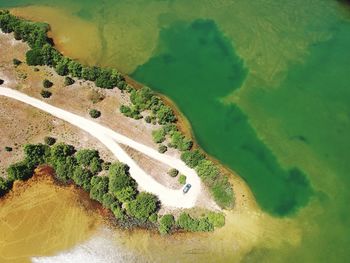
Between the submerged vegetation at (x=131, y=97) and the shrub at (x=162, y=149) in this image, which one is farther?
the shrub at (x=162, y=149)

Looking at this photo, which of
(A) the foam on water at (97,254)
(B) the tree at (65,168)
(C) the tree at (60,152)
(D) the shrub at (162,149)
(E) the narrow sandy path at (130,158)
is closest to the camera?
(A) the foam on water at (97,254)

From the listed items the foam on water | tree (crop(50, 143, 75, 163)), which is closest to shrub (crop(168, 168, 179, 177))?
the foam on water

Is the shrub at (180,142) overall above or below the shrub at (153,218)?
above

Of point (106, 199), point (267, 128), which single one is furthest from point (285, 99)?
point (106, 199)

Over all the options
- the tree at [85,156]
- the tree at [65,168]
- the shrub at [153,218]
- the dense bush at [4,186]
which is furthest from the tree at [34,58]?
the shrub at [153,218]

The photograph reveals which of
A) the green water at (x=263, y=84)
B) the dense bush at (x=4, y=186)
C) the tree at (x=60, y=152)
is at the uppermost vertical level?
the green water at (x=263, y=84)

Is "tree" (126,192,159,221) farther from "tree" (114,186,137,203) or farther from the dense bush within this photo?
the dense bush

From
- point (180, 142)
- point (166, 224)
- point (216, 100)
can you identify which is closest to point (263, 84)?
point (216, 100)

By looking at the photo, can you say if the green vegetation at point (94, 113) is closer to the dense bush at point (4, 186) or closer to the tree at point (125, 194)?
the tree at point (125, 194)
